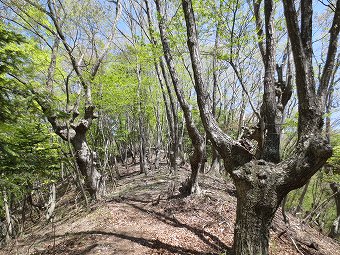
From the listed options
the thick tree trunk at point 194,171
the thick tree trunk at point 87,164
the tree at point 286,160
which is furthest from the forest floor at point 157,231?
the tree at point 286,160

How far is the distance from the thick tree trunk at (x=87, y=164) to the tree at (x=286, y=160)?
527 cm

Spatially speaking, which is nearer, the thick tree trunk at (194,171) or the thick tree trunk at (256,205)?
the thick tree trunk at (256,205)

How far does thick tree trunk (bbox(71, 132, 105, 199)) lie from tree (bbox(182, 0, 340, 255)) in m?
5.27

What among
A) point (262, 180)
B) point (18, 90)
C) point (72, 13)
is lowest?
point (262, 180)

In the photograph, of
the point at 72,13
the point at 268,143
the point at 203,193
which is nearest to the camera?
the point at 268,143

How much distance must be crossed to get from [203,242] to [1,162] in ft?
13.6

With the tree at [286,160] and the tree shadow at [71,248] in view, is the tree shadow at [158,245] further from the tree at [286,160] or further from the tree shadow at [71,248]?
the tree at [286,160]

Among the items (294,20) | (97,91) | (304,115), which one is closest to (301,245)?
(304,115)

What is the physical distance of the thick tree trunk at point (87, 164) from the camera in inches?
337

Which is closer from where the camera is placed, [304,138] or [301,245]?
[304,138]

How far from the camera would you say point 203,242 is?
5438 mm

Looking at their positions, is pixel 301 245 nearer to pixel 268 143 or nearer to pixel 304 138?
pixel 268 143

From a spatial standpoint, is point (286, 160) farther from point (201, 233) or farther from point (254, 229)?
point (201, 233)

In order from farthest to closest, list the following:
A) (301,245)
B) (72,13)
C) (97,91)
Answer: (97,91)
(72,13)
(301,245)
